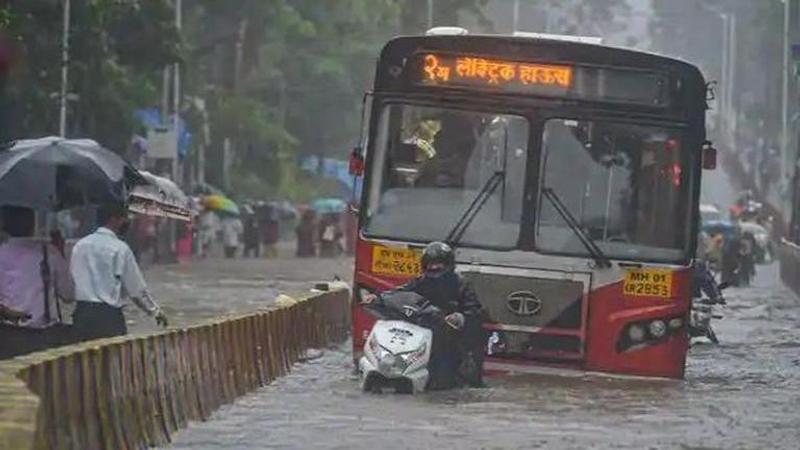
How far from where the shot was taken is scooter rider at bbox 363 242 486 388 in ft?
62.7

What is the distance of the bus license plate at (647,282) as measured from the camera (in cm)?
2030

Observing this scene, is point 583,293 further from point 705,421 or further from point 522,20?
point 522,20

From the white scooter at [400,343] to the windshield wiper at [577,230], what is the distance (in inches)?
71.7

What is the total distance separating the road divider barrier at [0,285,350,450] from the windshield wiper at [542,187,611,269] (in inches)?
104

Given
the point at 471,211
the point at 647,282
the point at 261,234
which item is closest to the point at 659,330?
the point at 647,282

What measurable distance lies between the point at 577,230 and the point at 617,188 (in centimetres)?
48

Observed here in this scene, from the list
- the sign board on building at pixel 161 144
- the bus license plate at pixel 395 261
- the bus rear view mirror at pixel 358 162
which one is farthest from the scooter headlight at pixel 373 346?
the sign board on building at pixel 161 144

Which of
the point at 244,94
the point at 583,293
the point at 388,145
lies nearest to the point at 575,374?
the point at 583,293

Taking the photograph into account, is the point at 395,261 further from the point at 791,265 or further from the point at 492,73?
the point at 791,265

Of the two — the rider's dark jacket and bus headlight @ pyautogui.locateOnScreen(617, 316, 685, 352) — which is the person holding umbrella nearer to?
the rider's dark jacket

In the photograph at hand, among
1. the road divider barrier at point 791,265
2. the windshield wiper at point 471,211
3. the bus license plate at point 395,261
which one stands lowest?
the road divider barrier at point 791,265

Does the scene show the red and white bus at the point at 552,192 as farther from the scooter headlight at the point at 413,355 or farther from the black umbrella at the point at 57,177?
the black umbrella at the point at 57,177

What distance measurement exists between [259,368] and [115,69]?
31137 mm

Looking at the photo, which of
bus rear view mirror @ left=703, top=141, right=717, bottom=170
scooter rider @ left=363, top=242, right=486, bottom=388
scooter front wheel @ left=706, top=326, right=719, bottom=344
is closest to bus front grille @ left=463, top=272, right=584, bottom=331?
scooter rider @ left=363, top=242, right=486, bottom=388
